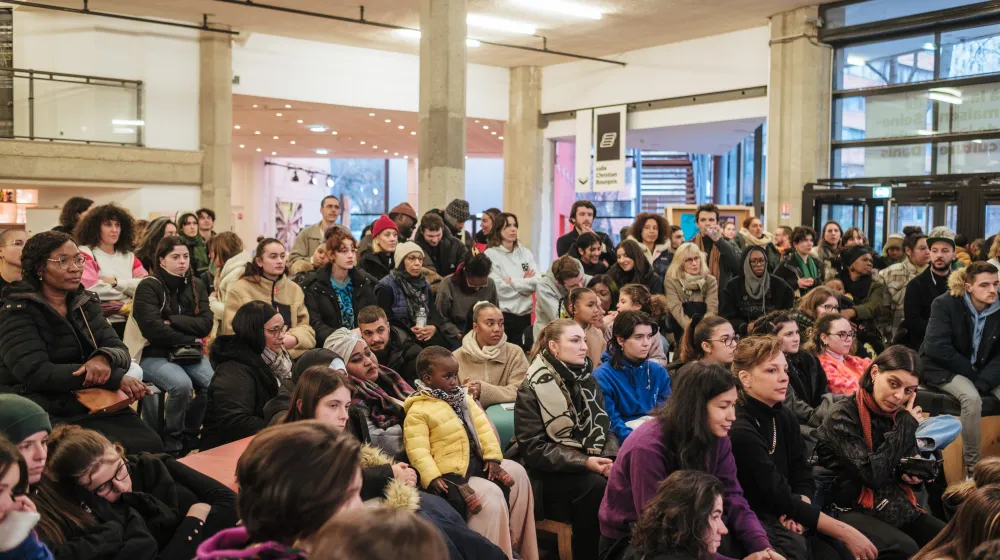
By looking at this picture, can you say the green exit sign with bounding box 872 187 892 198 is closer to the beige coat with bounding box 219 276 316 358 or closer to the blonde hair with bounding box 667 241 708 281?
the blonde hair with bounding box 667 241 708 281

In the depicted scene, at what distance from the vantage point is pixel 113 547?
2.88 metres

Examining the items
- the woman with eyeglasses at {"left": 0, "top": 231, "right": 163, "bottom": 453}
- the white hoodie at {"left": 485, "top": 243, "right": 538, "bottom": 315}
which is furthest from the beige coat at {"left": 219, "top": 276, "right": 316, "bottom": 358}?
the white hoodie at {"left": 485, "top": 243, "right": 538, "bottom": 315}

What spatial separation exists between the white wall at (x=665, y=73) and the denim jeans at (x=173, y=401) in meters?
12.5

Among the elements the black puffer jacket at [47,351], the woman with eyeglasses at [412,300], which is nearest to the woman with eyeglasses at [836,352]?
the woman with eyeglasses at [412,300]

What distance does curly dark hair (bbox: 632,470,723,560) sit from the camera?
122 inches

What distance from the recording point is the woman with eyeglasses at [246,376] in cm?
444

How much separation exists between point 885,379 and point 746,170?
20.4 metres

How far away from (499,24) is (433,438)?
1316cm

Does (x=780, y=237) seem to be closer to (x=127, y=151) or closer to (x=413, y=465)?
(x=413, y=465)

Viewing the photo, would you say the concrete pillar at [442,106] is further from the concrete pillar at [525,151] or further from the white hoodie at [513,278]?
the concrete pillar at [525,151]

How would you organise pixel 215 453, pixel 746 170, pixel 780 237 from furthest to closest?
pixel 746 170, pixel 780 237, pixel 215 453

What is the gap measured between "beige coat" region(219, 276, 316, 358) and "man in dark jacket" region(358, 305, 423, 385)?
0.49m

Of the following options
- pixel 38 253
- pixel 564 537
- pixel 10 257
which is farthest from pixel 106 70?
pixel 564 537

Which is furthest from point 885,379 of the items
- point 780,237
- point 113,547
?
point 780,237
